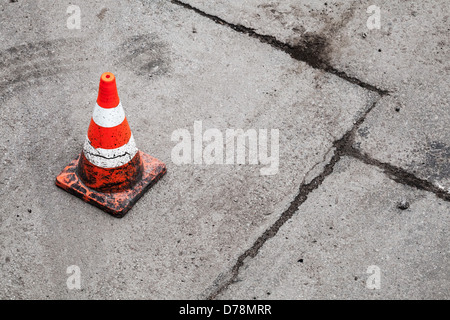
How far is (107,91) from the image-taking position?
97.9 inches

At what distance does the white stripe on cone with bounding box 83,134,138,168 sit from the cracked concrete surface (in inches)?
10.7

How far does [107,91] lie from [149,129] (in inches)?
28.4

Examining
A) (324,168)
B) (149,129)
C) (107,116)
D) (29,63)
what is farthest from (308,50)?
(29,63)

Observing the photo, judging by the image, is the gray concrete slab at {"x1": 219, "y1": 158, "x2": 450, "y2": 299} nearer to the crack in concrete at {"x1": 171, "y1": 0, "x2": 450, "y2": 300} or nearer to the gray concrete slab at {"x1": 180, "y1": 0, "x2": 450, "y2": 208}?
the crack in concrete at {"x1": 171, "y1": 0, "x2": 450, "y2": 300}

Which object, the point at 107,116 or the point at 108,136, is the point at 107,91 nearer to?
the point at 107,116

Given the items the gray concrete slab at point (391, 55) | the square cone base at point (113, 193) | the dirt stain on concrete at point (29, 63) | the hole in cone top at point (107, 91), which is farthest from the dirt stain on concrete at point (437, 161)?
the dirt stain on concrete at point (29, 63)

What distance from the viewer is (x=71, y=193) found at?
2846 millimetres

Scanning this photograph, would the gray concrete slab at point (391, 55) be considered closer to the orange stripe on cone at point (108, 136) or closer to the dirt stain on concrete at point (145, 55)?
the dirt stain on concrete at point (145, 55)

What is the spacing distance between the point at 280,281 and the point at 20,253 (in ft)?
4.26

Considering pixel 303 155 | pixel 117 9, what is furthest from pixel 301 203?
pixel 117 9

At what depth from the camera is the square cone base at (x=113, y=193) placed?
9.04 feet

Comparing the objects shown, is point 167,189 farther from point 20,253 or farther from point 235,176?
point 20,253

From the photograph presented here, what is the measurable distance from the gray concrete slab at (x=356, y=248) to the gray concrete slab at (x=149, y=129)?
0.15m

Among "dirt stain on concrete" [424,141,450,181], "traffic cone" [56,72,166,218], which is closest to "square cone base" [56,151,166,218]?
"traffic cone" [56,72,166,218]
